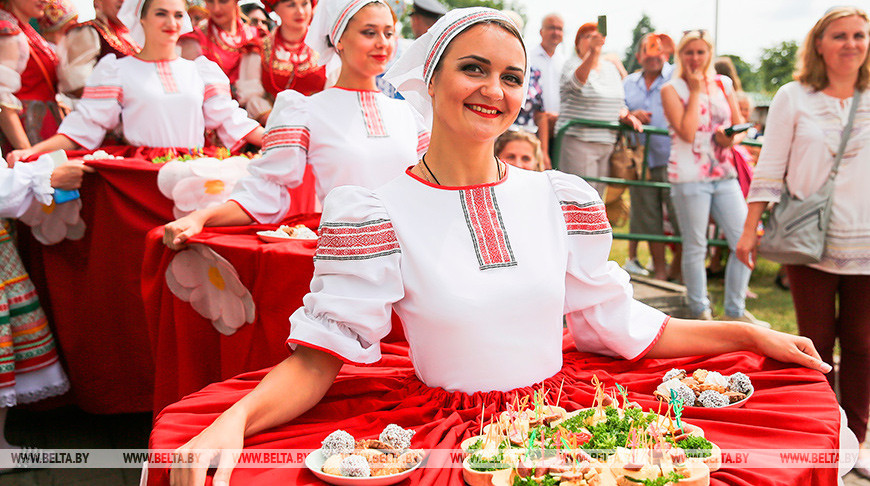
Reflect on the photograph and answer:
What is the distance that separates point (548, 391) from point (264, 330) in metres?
1.42

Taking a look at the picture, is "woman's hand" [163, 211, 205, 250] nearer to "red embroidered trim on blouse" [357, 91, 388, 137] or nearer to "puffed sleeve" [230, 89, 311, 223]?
"puffed sleeve" [230, 89, 311, 223]

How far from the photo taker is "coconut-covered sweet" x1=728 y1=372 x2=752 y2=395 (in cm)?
175

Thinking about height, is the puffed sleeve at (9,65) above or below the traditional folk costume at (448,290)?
above

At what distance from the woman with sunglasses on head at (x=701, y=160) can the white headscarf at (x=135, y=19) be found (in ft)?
10.3

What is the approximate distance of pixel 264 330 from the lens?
289cm

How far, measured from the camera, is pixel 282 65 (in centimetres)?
510

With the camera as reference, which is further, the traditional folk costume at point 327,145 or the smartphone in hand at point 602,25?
the smartphone in hand at point 602,25

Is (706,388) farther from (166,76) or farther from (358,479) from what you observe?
(166,76)

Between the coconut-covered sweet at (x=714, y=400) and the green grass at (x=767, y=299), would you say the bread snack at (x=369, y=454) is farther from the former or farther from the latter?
the green grass at (x=767, y=299)

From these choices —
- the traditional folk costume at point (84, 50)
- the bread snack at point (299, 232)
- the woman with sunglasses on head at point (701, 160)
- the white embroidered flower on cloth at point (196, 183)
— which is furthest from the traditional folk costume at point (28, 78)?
the woman with sunglasses on head at point (701, 160)

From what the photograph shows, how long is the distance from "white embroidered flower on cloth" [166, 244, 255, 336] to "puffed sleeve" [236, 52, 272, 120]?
2462 mm

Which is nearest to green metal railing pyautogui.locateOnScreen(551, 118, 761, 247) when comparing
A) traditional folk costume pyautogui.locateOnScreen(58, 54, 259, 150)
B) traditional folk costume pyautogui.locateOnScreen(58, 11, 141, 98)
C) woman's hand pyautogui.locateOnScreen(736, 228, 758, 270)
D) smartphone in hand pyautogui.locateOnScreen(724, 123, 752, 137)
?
smartphone in hand pyautogui.locateOnScreen(724, 123, 752, 137)

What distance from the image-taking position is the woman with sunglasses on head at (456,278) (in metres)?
1.68

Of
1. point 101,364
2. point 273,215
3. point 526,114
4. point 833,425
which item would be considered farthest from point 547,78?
point 833,425
